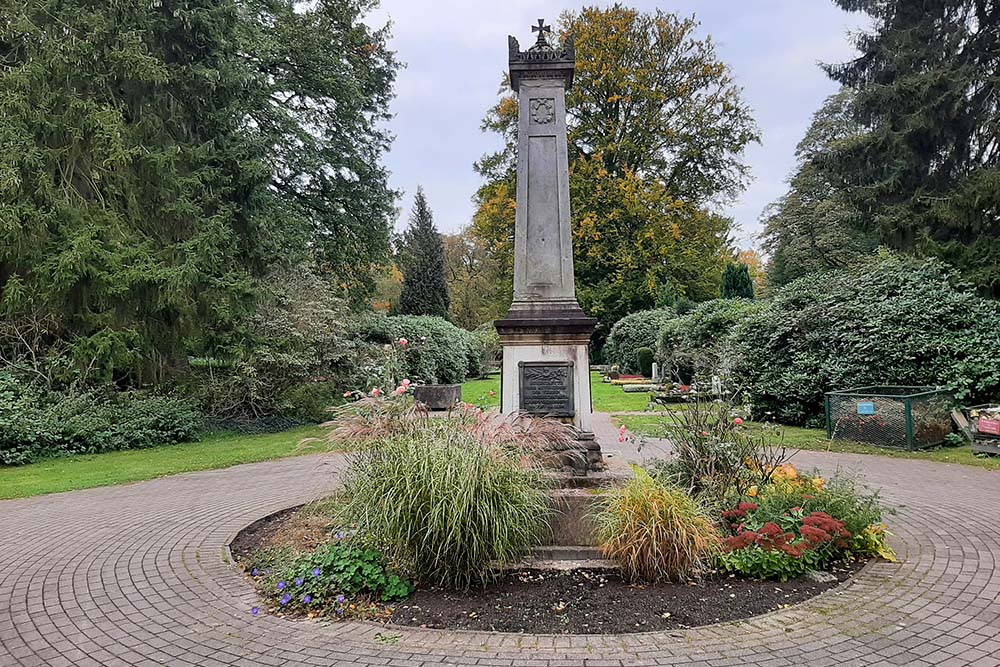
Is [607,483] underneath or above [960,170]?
underneath

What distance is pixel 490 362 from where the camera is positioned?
33.9m

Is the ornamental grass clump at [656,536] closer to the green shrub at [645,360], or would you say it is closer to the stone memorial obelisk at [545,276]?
the stone memorial obelisk at [545,276]

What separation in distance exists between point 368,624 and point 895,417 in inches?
359

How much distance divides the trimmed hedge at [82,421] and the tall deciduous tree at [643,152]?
15.9 m

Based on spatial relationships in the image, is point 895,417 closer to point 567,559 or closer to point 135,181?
point 567,559

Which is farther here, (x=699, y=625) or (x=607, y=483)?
(x=607, y=483)

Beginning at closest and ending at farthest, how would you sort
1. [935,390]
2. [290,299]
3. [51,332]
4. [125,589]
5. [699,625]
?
[699,625], [125,589], [935,390], [51,332], [290,299]

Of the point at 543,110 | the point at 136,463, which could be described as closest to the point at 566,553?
the point at 543,110

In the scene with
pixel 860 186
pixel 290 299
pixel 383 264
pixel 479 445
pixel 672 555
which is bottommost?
pixel 672 555

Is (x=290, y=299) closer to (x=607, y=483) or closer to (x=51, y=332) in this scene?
(x=51, y=332)

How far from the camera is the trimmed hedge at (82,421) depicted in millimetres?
10320

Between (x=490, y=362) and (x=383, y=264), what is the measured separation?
47.5ft

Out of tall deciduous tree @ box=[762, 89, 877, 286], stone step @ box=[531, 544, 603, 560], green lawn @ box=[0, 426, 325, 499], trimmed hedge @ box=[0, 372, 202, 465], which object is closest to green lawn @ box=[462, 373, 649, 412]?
green lawn @ box=[0, 426, 325, 499]

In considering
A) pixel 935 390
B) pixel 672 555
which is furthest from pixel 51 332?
pixel 935 390
